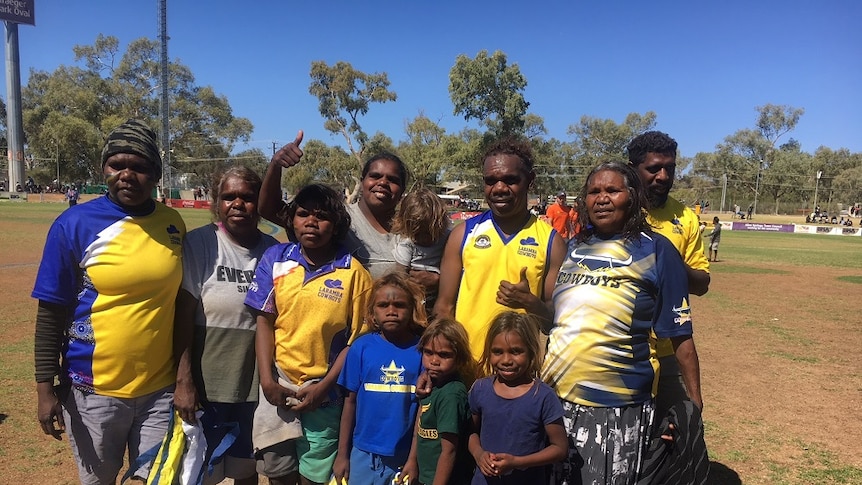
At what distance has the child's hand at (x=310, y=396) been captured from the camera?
2.73 m

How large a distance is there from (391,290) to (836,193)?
91375mm

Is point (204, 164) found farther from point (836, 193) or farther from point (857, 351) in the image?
point (836, 193)

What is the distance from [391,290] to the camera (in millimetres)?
2701

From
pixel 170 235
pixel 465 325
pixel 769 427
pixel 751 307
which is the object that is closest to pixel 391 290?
pixel 465 325

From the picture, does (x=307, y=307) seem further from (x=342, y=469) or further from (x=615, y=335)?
(x=615, y=335)

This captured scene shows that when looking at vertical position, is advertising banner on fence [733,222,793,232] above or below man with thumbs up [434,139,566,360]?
below

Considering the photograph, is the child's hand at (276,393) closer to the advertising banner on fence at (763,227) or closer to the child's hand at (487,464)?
the child's hand at (487,464)

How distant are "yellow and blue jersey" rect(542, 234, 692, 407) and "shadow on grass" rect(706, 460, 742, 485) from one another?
2.54 meters

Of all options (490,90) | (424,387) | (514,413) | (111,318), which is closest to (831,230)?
(490,90)

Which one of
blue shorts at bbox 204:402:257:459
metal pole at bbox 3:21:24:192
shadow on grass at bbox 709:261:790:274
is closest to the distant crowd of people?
blue shorts at bbox 204:402:257:459

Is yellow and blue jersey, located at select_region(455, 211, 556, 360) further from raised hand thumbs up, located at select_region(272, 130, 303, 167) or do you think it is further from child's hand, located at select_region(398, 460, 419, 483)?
raised hand thumbs up, located at select_region(272, 130, 303, 167)

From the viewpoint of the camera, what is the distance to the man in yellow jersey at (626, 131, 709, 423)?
305cm

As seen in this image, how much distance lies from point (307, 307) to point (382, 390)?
22.8 inches

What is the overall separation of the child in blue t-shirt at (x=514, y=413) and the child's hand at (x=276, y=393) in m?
0.97
